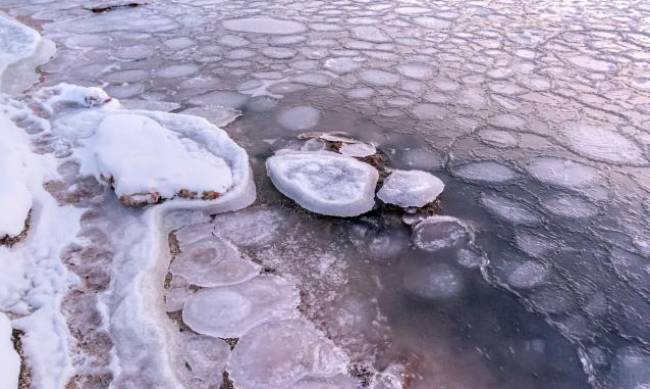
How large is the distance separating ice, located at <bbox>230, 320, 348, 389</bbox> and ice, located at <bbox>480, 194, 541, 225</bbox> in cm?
115

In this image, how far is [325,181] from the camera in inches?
101

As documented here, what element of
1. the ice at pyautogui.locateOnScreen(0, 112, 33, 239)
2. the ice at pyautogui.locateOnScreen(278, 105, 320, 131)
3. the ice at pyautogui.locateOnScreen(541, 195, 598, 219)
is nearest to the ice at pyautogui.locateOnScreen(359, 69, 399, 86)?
the ice at pyautogui.locateOnScreen(278, 105, 320, 131)

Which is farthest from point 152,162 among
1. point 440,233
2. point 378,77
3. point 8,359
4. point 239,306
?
point 378,77

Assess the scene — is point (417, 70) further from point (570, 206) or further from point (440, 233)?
point (440, 233)

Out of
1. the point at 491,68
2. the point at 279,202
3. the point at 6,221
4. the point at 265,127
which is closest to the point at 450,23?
the point at 491,68

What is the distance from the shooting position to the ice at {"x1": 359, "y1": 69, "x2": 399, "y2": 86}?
12.7ft

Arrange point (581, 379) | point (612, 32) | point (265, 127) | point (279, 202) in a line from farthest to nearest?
point (612, 32) → point (265, 127) → point (279, 202) → point (581, 379)

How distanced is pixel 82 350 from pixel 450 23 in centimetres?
466

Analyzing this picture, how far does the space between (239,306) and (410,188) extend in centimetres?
110

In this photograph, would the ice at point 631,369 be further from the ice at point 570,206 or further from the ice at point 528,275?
the ice at point 570,206

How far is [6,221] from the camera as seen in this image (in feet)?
7.14

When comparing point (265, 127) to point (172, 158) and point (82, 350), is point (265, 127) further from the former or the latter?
point (82, 350)

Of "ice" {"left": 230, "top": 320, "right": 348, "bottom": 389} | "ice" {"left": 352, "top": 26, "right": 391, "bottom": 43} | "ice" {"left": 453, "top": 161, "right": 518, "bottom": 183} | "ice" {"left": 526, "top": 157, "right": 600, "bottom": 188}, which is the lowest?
"ice" {"left": 352, "top": 26, "right": 391, "bottom": 43}

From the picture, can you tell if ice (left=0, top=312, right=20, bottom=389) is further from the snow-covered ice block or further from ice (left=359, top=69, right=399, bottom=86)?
ice (left=359, top=69, right=399, bottom=86)
